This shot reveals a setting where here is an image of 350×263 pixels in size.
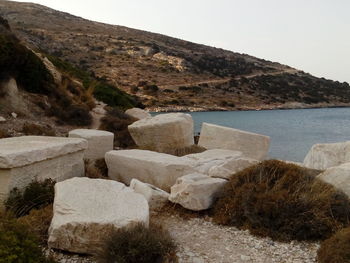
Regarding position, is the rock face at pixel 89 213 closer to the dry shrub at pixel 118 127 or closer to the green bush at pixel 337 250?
the green bush at pixel 337 250

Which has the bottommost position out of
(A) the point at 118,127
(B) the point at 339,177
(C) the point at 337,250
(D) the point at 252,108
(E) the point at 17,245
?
(D) the point at 252,108

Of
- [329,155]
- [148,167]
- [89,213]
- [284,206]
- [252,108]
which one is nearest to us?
[89,213]

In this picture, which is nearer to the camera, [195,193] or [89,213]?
[89,213]

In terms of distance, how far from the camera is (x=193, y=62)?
63219 mm

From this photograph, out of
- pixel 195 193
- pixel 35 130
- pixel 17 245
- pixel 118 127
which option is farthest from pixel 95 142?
pixel 17 245

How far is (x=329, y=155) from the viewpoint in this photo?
889cm

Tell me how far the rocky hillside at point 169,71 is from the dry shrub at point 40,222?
121 feet

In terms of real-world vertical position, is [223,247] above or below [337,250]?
below

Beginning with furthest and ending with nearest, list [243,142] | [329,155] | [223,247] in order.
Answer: [243,142] → [329,155] → [223,247]

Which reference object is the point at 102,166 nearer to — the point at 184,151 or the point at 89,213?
the point at 184,151

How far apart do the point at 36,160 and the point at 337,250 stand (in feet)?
13.7

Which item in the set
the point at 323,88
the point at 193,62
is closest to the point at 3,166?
the point at 193,62

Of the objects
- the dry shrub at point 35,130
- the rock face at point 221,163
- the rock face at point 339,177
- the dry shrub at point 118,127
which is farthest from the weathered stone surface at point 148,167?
the dry shrub at point 118,127

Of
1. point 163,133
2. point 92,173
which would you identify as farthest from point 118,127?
point 92,173
